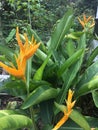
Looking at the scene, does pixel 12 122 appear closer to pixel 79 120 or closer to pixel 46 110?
pixel 79 120

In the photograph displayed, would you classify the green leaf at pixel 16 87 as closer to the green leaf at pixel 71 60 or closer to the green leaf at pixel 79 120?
the green leaf at pixel 71 60

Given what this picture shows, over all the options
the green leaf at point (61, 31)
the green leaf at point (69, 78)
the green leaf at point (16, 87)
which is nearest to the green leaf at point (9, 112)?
the green leaf at point (16, 87)

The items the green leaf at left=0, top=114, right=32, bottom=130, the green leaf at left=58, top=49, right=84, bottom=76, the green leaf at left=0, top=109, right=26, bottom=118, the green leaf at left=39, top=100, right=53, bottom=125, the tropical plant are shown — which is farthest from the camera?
the green leaf at left=39, top=100, right=53, bottom=125

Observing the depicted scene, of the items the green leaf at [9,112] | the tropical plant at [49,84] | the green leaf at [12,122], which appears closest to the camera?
the green leaf at [12,122]

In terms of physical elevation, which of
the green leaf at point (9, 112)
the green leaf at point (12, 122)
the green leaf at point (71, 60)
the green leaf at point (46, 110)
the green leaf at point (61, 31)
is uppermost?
the green leaf at point (61, 31)

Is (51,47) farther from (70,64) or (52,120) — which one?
(52,120)

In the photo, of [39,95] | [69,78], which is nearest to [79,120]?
[39,95]

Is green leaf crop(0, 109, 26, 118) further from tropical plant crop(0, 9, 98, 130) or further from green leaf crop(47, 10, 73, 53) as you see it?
green leaf crop(47, 10, 73, 53)

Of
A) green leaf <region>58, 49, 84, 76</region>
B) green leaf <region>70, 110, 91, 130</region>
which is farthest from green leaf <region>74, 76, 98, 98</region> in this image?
green leaf <region>70, 110, 91, 130</region>
